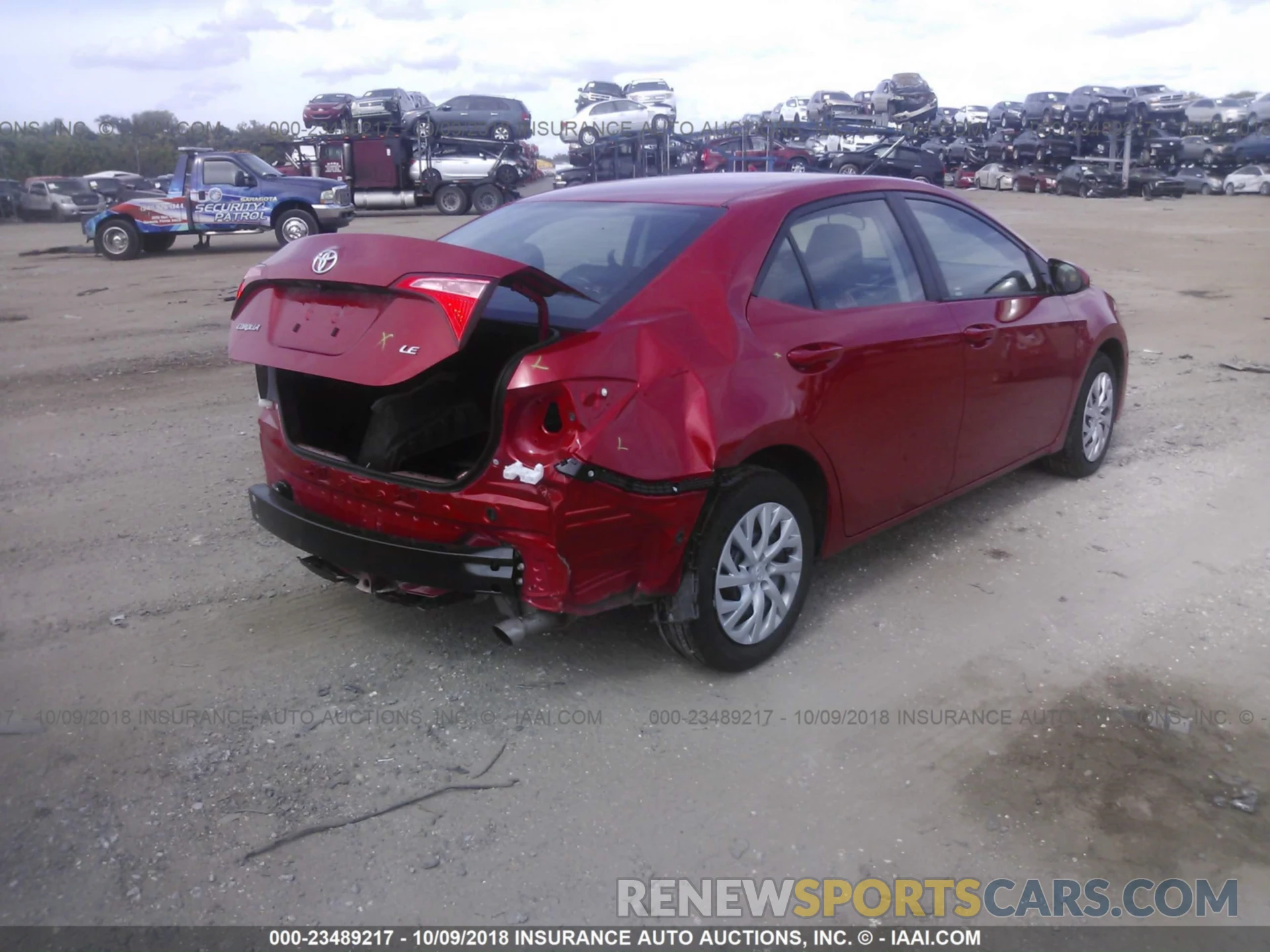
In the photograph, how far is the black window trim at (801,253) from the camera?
149 inches

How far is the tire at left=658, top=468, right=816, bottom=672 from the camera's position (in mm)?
3512

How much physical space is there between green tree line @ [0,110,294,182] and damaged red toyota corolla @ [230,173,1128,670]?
116 feet

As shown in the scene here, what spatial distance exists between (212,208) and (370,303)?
1767cm

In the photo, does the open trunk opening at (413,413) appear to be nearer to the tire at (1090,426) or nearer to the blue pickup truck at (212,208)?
the tire at (1090,426)

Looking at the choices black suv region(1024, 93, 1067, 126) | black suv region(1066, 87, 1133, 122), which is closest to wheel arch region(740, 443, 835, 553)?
black suv region(1066, 87, 1133, 122)

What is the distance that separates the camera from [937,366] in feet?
14.3

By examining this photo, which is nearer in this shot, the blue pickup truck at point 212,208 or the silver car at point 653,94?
the blue pickup truck at point 212,208

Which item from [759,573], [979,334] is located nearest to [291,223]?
[979,334]

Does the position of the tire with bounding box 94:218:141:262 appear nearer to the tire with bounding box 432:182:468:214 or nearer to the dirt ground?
the tire with bounding box 432:182:468:214

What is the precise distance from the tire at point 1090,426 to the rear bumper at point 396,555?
3.60 metres

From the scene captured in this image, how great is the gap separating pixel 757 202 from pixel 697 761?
2007mm

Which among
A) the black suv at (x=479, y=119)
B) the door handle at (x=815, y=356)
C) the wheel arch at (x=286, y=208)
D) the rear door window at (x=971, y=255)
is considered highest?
the black suv at (x=479, y=119)

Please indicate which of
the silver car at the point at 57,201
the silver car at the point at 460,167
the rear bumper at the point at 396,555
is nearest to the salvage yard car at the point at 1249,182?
the silver car at the point at 460,167

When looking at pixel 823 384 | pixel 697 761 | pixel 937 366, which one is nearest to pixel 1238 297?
pixel 937 366
